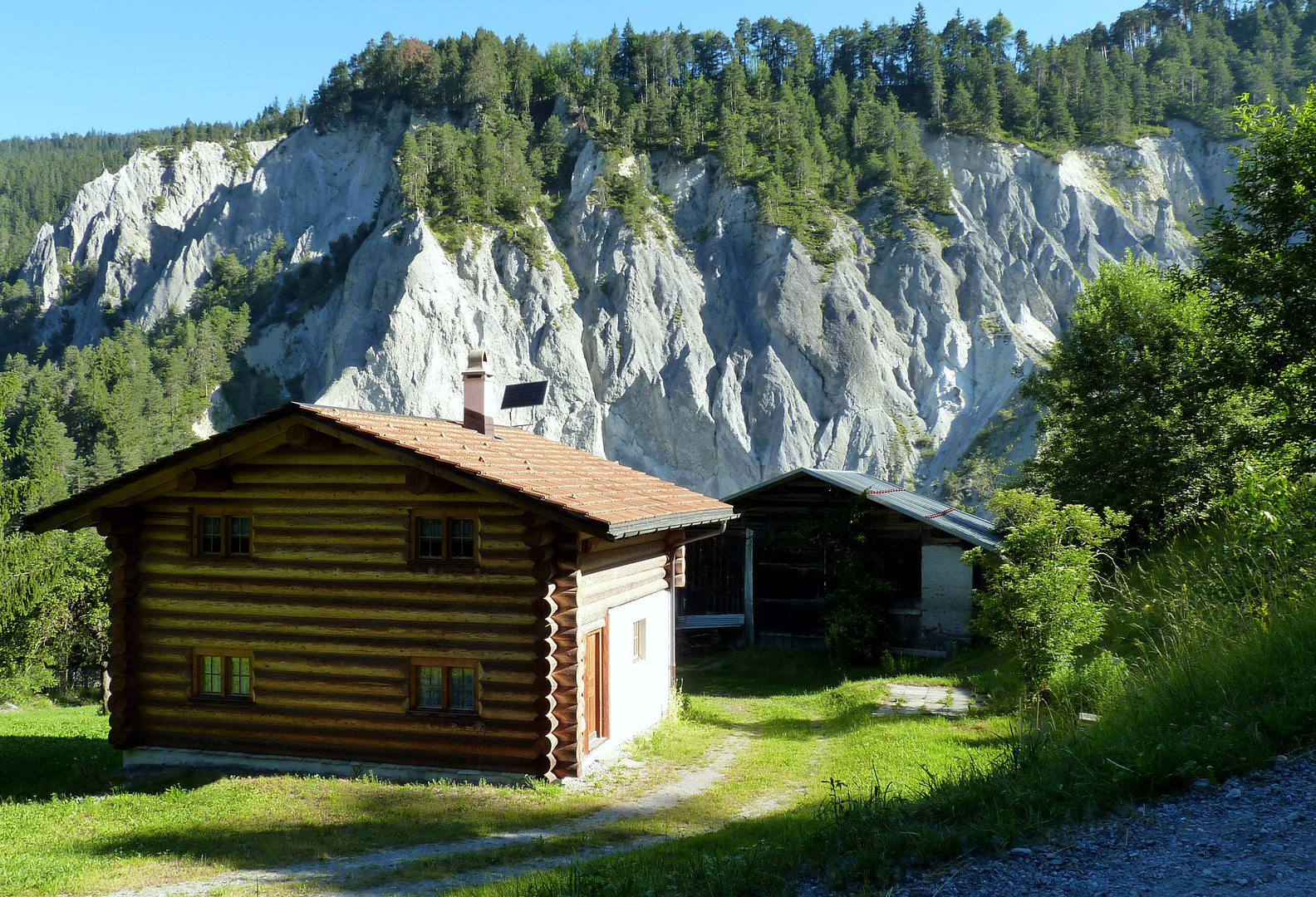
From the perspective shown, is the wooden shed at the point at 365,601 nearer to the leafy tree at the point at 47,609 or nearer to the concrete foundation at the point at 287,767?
the concrete foundation at the point at 287,767

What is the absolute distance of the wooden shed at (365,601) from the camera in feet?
38.5

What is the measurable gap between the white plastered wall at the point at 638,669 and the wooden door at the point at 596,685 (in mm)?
122

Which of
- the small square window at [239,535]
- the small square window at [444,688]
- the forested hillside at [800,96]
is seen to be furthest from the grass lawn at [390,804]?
the forested hillside at [800,96]

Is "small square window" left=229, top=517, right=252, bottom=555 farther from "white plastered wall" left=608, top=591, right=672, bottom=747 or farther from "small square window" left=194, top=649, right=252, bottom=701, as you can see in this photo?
"white plastered wall" left=608, top=591, right=672, bottom=747

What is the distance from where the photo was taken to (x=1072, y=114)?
Answer: 267 ft

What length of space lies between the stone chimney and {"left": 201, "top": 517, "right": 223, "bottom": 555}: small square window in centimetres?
440

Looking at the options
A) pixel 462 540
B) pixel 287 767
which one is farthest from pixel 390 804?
pixel 462 540

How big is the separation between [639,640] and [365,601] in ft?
15.9

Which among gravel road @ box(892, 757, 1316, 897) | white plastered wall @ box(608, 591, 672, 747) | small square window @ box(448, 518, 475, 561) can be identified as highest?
small square window @ box(448, 518, 475, 561)

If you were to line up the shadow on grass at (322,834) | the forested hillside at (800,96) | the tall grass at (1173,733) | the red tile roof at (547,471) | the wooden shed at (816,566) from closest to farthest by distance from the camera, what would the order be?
the tall grass at (1173,733)
the shadow on grass at (322,834)
the red tile roof at (547,471)
the wooden shed at (816,566)
the forested hillside at (800,96)

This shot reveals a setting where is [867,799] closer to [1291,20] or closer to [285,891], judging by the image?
[285,891]

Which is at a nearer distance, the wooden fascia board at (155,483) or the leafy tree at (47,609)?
the wooden fascia board at (155,483)

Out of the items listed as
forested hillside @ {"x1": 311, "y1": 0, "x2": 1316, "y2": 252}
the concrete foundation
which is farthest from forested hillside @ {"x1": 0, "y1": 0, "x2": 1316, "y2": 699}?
the concrete foundation

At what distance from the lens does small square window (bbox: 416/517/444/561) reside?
1248cm
